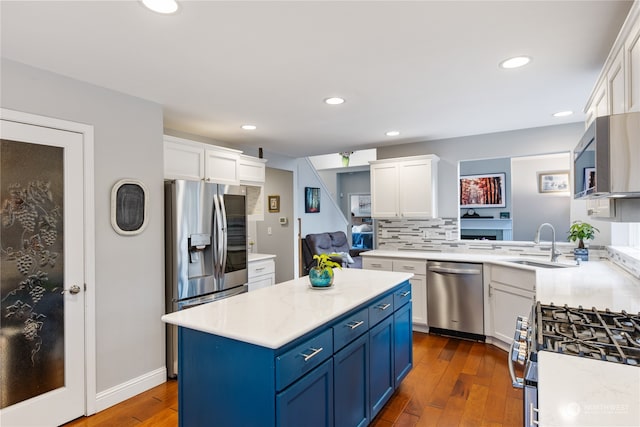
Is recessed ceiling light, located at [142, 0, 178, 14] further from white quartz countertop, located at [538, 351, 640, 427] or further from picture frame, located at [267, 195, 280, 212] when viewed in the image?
picture frame, located at [267, 195, 280, 212]

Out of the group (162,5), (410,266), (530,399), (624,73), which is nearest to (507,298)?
(410,266)

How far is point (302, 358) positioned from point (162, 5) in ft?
5.58

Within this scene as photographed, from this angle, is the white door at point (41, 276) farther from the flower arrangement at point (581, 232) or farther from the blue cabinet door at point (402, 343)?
the flower arrangement at point (581, 232)

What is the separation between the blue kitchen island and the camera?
4.82ft

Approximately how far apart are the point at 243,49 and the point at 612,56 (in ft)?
6.33

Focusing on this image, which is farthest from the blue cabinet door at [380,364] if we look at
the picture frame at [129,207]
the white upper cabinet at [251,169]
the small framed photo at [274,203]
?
the small framed photo at [274,203]

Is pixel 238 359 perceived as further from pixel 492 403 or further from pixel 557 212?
pixel 557 212

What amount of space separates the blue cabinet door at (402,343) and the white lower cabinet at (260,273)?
6.60 ft

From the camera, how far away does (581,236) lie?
3480 mm

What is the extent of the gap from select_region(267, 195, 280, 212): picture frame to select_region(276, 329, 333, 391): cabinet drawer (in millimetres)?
4418

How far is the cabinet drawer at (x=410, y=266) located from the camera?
4035 millimetres

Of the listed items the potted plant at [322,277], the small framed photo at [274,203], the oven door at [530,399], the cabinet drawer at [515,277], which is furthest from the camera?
the small framed photo at [274,203]

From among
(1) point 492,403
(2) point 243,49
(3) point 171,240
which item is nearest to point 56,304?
(3) point 171,240

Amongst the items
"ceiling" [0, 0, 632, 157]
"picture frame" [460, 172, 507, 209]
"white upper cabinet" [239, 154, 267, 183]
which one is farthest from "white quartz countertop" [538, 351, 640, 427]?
"picture frame" [460, 172, 507, 209]
